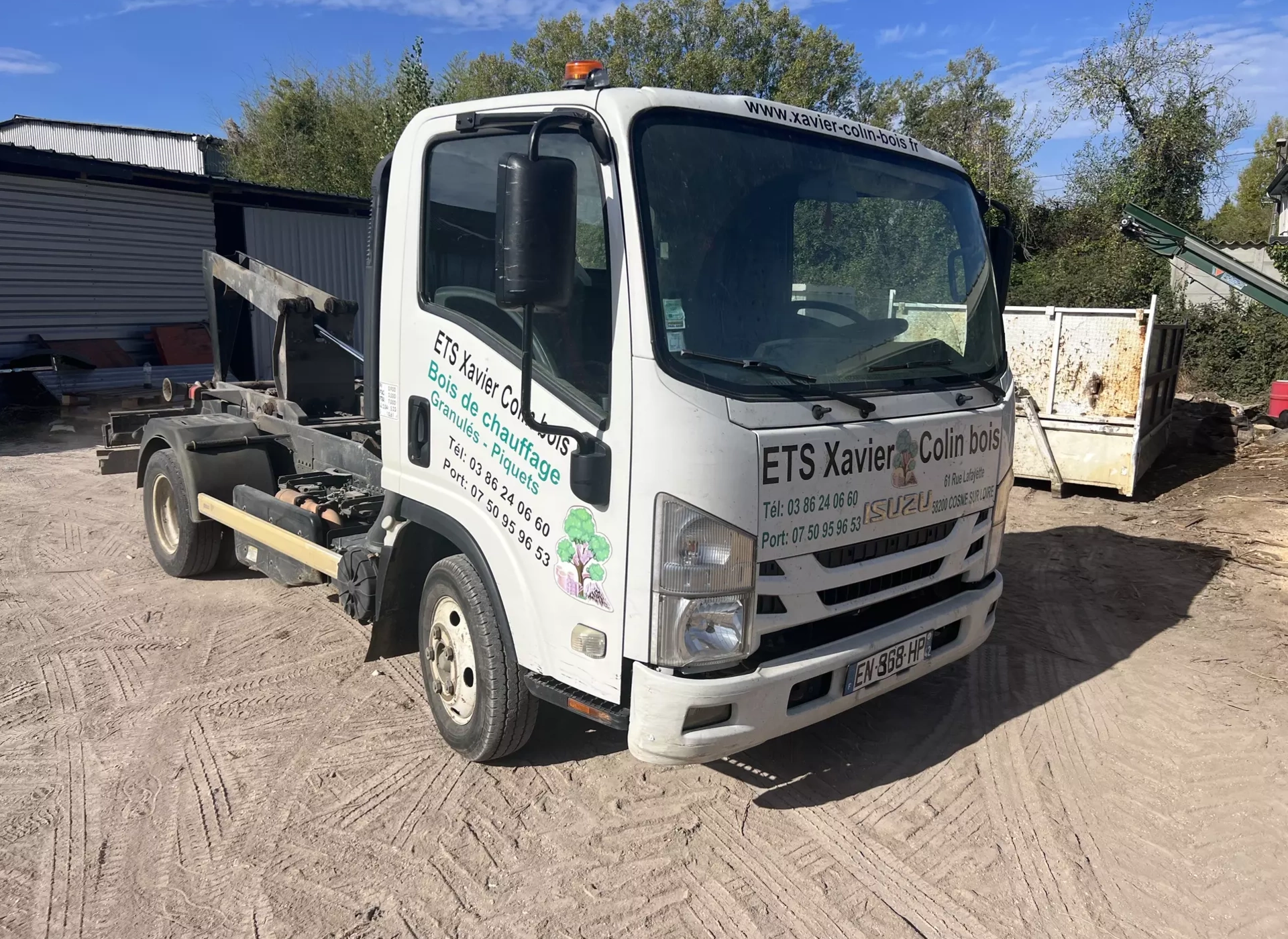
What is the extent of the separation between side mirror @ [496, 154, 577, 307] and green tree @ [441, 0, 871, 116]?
31.1 meters

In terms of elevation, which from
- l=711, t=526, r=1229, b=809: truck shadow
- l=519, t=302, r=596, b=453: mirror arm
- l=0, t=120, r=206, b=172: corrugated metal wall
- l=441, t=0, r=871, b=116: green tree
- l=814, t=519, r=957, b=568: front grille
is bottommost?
Result: l=711, t=526, r=1229, b=809: truck shadow

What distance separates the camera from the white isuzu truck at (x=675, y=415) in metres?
2.86

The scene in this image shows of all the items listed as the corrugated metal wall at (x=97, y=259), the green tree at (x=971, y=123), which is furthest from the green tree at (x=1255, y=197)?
the corrugated metal wall at (x=97, y=259)

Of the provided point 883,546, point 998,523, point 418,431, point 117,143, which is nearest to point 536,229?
point 418,431

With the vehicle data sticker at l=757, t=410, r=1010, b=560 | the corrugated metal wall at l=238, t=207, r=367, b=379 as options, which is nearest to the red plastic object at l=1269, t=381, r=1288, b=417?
the vehicle data sticker at l=757, t=410, r=1010, b=560

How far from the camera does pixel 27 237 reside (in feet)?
41.3

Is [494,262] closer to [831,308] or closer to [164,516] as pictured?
[831,308]

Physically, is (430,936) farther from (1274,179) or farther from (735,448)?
(1274,179)

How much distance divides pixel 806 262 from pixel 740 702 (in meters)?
1.62

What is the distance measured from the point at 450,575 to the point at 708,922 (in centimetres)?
161

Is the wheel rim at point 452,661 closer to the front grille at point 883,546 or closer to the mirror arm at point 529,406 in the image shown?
the mirror arm at point 529,406

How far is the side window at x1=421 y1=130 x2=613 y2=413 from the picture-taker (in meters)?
2.96

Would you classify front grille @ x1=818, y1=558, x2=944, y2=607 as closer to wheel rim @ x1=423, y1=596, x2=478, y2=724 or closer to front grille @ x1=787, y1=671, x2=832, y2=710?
front grille @ x1=787, y1=671, x2=832, y2=710

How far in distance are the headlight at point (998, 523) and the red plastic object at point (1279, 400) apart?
30.8 feet
